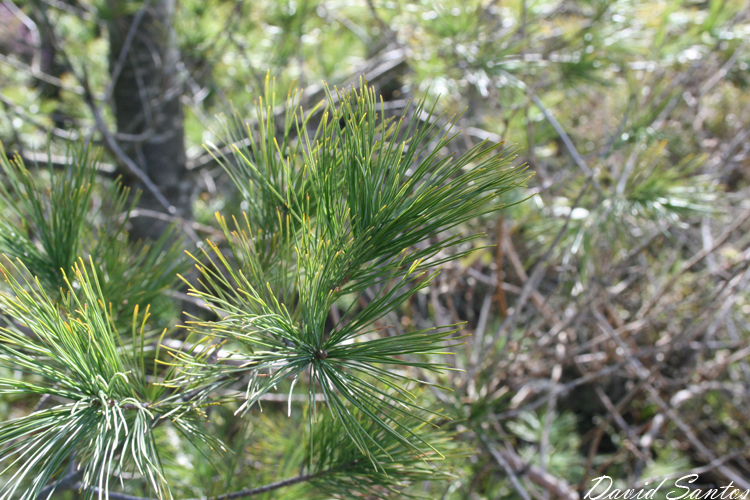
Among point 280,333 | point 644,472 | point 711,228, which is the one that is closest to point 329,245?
point 280,333

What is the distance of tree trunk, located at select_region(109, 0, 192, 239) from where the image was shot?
1.25 meters

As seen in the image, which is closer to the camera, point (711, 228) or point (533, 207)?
point (533, 207)

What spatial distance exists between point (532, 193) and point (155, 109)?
1.11 m

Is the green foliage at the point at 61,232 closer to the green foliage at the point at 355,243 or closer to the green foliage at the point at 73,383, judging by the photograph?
the green foliage at the point at 73,383

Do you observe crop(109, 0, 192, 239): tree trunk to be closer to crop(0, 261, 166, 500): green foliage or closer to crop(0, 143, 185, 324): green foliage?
crop(0, 143, 185, 324): green foliage

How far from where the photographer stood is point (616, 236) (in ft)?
2.88

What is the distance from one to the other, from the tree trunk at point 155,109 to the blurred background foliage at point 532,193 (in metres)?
0.04

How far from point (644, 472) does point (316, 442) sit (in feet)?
4.61

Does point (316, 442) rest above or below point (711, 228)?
below

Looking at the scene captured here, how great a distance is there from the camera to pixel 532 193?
2.19ft

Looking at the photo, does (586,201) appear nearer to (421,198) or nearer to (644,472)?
(421,198)
